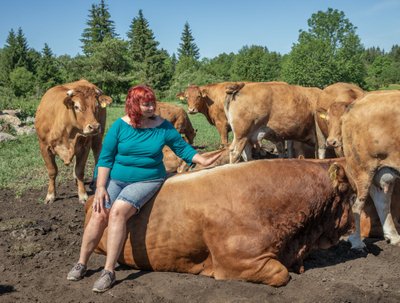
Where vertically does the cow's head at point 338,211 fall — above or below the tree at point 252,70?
below

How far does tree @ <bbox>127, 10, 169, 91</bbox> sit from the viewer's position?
67375 mm

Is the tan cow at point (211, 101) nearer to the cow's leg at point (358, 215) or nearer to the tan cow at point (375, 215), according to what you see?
the tan cow at point (375, 215)

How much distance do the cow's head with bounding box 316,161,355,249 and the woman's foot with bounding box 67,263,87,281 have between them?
2472 mm

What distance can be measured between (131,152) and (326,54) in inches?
2305

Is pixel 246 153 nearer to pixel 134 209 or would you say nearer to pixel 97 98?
pixel 97 98

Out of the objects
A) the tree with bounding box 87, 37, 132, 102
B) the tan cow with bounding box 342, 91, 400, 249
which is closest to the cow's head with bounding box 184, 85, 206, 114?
the tan cow with bounding box 342, 91, 400, 249

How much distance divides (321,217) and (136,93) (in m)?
2.31

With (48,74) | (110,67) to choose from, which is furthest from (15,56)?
(110,67)

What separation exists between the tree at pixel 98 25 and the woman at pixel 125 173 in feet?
266

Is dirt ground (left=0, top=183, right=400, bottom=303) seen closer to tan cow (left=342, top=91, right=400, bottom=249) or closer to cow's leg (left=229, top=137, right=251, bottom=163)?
tan cow (left=342, top=91, right=400, bottom=249)

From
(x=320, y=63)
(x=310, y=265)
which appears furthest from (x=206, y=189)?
(x=320, y=63)

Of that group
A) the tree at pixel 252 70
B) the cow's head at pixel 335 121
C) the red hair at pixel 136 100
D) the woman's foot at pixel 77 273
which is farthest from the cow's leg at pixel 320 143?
the tree at pixel 252 70

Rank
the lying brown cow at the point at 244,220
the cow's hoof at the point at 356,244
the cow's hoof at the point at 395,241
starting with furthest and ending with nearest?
the cow's hoof at the point at 395,241, the cow's hoof at the point at 356,244, the lying brown cow at the point at 244,220

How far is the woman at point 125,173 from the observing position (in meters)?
4.49
